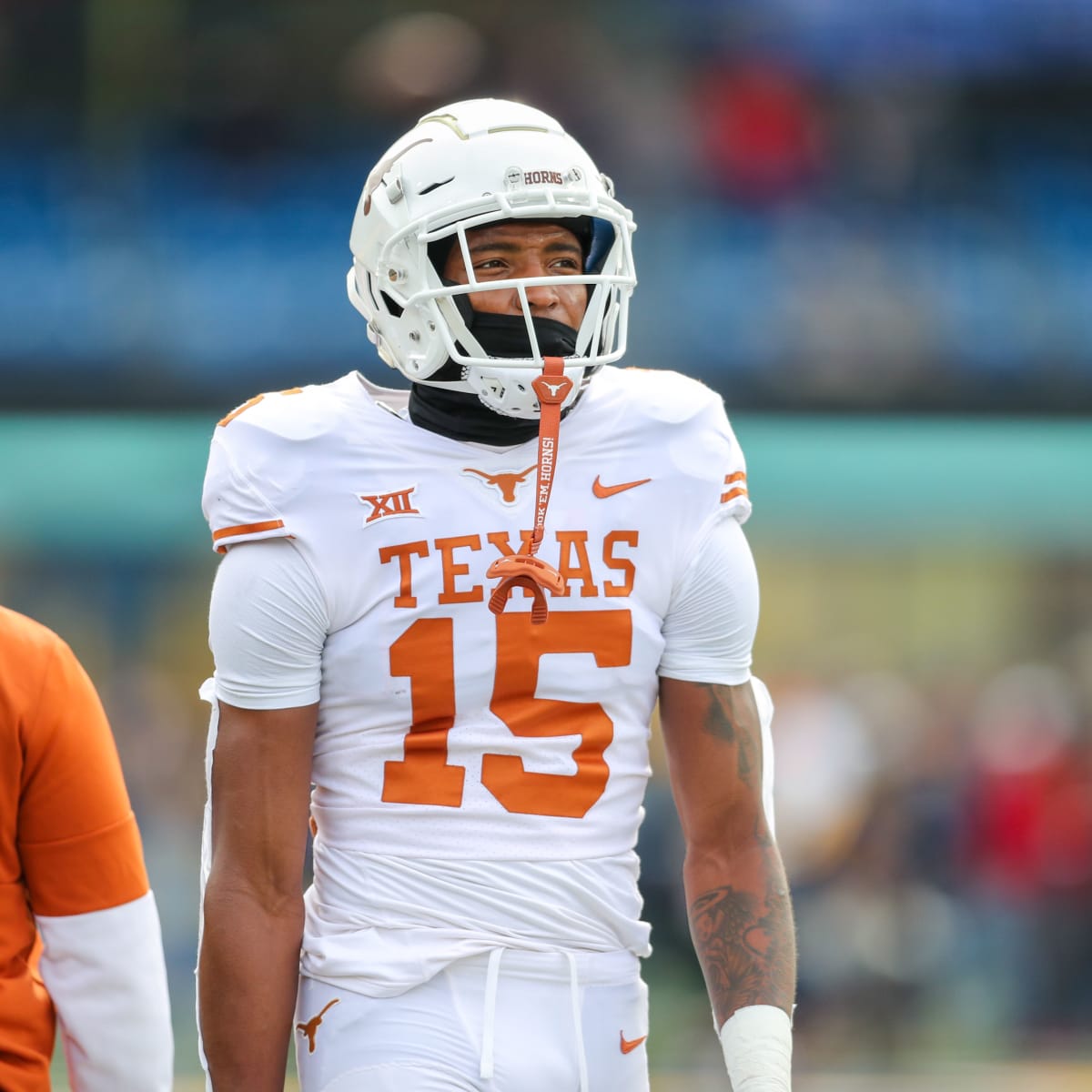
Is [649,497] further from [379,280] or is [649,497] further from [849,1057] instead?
[849,1057]

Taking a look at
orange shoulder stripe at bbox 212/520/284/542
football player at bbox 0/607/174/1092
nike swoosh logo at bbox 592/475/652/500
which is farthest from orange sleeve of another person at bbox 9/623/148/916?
nike swoosh logo at bbox 592/475/652/500

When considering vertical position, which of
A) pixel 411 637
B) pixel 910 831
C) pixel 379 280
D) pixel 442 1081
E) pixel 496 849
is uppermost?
pixel 379 280

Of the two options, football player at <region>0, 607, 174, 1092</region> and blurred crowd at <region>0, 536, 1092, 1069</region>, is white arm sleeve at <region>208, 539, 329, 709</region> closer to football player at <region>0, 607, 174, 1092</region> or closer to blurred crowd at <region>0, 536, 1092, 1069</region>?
football player at <region>0, 607, 174, 1092</region>

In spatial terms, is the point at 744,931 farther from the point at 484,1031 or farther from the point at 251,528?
the point at 251,528

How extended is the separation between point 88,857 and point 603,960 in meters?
0.66

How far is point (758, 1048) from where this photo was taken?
252 centimetres

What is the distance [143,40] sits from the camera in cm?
1088

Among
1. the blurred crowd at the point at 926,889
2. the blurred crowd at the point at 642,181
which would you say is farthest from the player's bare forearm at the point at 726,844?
the blurred crowd at the point at 642,181

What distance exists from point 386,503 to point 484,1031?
67cm

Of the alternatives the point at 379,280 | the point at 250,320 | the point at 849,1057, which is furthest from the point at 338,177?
the point at 379,280

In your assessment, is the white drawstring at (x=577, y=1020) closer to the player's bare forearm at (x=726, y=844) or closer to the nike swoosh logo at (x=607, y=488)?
the player's bare forearm at (x=726, y=844)

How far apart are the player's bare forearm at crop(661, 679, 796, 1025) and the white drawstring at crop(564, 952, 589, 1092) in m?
0.23

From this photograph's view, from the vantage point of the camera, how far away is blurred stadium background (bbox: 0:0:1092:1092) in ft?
33.0

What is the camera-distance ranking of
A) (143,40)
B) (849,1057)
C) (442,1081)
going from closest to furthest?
(442,1081) → (849,1057) → (143,40)
